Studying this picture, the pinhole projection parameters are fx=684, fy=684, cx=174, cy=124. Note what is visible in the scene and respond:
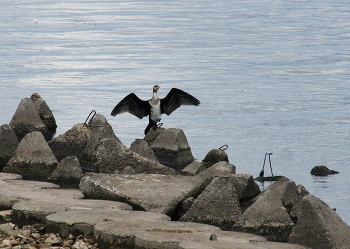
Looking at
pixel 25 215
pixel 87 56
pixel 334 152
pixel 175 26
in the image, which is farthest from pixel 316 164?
pixel 175 26

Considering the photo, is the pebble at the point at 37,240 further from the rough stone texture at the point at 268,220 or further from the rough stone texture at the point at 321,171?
the rough stone texture at the point at 321,171

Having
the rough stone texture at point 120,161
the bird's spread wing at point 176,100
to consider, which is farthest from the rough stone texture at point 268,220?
the bird's spread wing at point 176,100

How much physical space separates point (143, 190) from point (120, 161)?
1.79 m

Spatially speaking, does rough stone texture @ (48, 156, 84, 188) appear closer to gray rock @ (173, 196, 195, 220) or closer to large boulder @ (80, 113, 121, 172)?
large boulder @ (80, 113, 121, 172)

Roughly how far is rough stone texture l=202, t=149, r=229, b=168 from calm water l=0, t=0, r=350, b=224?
1.13 feet

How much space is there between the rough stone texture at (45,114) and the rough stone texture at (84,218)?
26.6 ft

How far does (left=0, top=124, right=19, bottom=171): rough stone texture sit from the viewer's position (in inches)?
433

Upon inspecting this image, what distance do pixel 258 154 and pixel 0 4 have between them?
A: 1751 inches

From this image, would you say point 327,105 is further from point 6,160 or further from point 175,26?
point 175,26

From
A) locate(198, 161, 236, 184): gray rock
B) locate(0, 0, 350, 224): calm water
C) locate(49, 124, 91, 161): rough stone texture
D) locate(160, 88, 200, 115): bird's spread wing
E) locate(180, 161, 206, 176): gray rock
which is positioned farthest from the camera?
locate(160, 88, 200, 115): bird's spread wing

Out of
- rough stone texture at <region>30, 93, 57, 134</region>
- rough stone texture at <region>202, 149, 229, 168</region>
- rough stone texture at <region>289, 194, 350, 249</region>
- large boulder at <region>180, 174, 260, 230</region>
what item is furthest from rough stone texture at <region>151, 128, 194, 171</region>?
rough stone texture at <region>289, 194, 350, 249</region>

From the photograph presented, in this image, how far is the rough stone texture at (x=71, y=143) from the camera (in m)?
11.5

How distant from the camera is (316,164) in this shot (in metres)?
11.6

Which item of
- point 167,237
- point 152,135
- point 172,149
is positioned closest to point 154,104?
point 152,135
